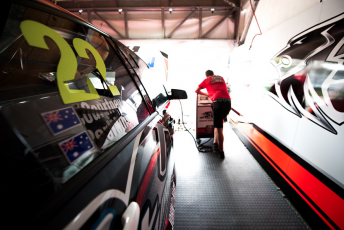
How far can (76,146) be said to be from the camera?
422 mm

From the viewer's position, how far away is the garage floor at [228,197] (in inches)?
55.9

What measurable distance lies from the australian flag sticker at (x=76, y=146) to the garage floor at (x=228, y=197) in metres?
1.36

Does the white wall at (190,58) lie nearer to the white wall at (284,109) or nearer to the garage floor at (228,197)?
the white wall at (284,109)

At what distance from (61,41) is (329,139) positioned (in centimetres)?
209

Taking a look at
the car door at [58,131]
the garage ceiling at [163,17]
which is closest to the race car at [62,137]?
the car door at [58,131]

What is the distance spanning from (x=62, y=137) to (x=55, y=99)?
0.13m

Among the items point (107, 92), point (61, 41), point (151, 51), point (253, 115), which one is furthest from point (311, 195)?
point (151, 51)

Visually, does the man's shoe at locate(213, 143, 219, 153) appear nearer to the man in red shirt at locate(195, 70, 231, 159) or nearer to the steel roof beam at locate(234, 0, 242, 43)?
the man in red shirt at locate(195, 70, 231, 159)

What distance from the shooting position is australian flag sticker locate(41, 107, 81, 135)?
1.30ft

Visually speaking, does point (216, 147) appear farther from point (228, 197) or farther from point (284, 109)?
point (284, 109)

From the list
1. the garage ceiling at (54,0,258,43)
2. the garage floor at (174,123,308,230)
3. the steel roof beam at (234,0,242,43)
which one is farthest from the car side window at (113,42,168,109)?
the steel roof beam at (234,0,242,43)

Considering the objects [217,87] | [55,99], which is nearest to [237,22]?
[217,87]

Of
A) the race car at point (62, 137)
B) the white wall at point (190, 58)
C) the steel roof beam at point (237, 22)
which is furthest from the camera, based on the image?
the white wall at point (190, 58)

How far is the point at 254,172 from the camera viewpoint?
7.00 feet
